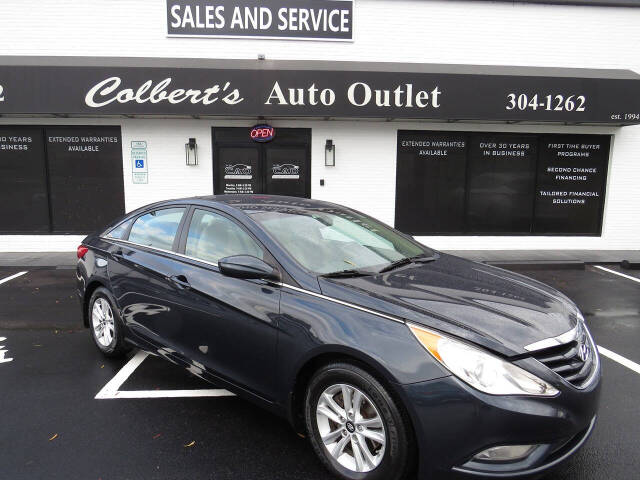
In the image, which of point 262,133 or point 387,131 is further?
point 387,131

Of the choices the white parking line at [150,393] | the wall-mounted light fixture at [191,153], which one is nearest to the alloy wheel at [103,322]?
the white parking line at [150,393]

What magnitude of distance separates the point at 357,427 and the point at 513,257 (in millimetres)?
7845

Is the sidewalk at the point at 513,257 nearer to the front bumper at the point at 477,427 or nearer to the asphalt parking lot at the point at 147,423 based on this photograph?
the asphalt parking lot at the point at 147,423

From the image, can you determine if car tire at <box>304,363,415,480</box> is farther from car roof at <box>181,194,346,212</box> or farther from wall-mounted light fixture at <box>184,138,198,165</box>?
wall-mounted light fixture at <box>184,138,198,165</box>

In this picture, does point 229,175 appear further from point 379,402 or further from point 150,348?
point 379,402

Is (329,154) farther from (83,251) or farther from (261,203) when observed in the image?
(261,203)

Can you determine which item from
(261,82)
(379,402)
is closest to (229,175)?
(261,82)

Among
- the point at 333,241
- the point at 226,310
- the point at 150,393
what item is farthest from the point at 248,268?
the point at 150,393

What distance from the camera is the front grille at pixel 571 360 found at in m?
2.25

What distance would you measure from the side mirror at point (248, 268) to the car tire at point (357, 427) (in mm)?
650

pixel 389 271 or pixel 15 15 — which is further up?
pixel 15 15

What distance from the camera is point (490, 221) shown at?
10.2 metres

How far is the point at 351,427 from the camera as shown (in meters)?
2.38

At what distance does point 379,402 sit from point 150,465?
4.77 feet
